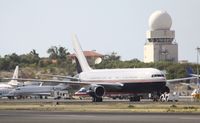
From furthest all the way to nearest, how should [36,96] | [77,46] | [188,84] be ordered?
1. [188,84]
2. [36,96]
3. [77,46]

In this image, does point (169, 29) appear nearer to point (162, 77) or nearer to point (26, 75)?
point (26, 75)

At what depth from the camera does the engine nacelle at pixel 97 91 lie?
8921 cm

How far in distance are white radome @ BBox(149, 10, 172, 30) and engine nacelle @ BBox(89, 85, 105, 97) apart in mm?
92019

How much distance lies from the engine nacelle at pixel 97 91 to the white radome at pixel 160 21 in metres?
92.0

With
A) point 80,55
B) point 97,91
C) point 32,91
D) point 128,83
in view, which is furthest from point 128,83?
point 32,91

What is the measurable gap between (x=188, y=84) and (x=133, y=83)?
224ft

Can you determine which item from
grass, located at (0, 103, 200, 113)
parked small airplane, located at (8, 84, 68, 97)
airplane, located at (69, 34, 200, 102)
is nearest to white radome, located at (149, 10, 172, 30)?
parked small airplane, located at (8, 84, 68, 97)

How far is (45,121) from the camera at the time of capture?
4469cm

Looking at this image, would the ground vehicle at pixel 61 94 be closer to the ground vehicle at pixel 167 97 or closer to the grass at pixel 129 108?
the ground vehicle at pixel 167 97

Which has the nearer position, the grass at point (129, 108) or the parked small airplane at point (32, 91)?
the grass at point (129, 108)

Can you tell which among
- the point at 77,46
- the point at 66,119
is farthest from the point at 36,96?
the point at 66,119

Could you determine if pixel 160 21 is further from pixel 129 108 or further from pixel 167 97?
pixel 129 108

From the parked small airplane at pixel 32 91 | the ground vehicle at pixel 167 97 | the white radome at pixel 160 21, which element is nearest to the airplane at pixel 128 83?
the ground vehicle at pixel 167 97

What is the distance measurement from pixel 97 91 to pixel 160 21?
9910 centimetres
